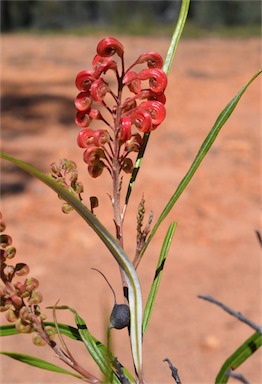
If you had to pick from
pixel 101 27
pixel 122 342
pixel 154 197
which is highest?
pixel 101 27

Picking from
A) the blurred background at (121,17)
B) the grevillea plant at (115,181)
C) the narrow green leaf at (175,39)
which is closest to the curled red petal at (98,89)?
the grevillea plant at (115,181)

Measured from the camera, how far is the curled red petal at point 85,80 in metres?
0.76

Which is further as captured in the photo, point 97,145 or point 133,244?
point 133,244

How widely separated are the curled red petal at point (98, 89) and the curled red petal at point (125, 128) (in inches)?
1.2

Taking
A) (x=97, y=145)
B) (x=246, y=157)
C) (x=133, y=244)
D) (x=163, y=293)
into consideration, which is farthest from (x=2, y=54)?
(x=97, y=145)

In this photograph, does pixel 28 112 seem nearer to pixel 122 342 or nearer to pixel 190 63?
pixel 190 63

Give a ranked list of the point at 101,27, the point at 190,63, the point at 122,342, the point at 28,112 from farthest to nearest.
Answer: the point at 101,27
the point at 190,63
the point at 28,112
the point at 122,342

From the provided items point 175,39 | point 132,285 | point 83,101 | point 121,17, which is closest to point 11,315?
point 132,285

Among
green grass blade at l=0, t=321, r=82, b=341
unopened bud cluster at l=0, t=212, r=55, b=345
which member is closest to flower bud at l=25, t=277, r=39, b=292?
unopened bud cluster at l=0, t=212, r=55, b=345

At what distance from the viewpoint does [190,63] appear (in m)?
10.5

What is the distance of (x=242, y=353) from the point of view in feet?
2.56

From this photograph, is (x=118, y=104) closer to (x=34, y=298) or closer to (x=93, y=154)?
(x=93, y=154)

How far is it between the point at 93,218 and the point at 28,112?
7493mm

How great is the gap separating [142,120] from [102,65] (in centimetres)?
7
